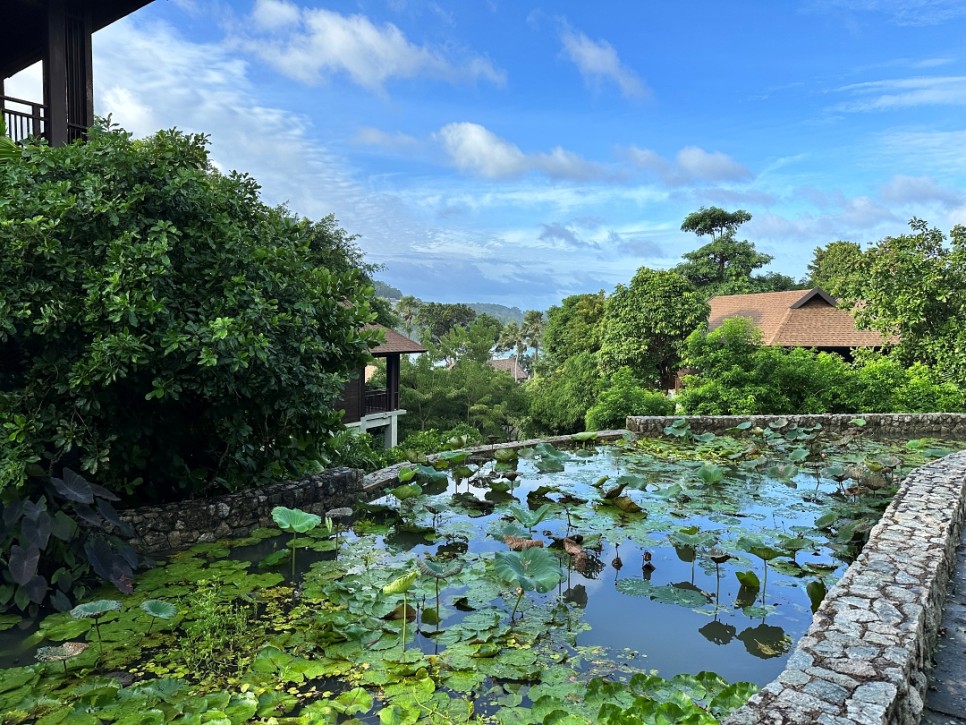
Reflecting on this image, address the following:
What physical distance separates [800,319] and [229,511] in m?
21.8

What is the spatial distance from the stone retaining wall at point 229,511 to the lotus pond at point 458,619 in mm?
252

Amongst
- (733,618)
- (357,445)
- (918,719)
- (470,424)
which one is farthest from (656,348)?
(918,719)

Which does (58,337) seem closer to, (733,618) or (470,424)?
(733,618)

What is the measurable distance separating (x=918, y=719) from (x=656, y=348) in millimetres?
18391

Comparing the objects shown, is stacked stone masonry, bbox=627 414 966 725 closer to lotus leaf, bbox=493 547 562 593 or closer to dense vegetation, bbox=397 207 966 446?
lotus leaf, bbox=493 547 562 593

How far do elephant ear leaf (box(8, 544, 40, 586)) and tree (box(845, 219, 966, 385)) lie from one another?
18425 millimetres

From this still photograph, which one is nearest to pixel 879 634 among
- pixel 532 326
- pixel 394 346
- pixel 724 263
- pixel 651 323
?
pixel 394 346

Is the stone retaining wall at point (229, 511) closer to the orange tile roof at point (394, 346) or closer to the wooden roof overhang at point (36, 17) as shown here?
the wooden roof overhang at point (36, 17)

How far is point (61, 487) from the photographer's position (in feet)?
14.7

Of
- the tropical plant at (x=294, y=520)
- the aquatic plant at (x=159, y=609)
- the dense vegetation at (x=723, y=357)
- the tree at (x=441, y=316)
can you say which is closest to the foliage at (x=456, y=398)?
the dense vegetation at (x=723, y=357)

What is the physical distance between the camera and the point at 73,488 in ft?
14.9

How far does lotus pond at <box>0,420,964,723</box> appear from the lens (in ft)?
10.8

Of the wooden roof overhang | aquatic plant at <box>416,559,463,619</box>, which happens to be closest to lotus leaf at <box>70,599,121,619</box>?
aquatic plant at <box>416,559,463,619</box>

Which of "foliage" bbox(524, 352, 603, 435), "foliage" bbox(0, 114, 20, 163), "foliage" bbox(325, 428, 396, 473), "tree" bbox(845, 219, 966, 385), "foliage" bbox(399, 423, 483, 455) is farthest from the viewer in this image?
"foliage" bbox(524, 352, 603, 435)
